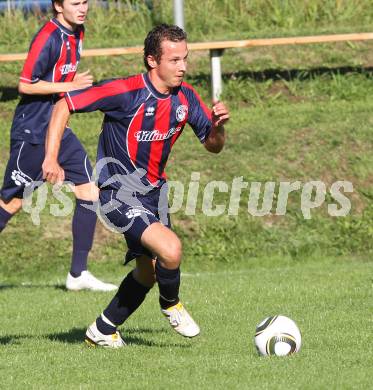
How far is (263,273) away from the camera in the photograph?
11.0 m

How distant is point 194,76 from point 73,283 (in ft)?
20.4

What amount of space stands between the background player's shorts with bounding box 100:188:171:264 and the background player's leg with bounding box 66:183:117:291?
273 centimetres

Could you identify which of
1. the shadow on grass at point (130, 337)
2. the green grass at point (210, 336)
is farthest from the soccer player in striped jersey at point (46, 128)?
the shadow on grass at point (130, 337)

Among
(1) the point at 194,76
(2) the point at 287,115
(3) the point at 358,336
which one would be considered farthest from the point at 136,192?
(1) the point at 194,76

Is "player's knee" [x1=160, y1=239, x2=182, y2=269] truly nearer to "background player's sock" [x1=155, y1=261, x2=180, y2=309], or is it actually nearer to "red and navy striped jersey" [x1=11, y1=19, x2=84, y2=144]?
"background player's sock" [x1=155, y1=261, x2=180, y2=309]

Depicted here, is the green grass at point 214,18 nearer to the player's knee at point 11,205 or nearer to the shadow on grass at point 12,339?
the player's knee at point 11,205

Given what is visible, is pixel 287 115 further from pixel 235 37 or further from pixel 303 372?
pixel 303 372

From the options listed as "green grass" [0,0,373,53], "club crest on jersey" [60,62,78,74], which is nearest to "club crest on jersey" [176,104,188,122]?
"club crest on jersey" [60,62,78,74]

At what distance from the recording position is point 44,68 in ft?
31.4

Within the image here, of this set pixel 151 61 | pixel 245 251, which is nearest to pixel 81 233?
pixel 245 251

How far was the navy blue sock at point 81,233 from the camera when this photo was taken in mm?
10109

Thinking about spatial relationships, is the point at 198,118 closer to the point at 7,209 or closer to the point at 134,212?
the point at 134,212

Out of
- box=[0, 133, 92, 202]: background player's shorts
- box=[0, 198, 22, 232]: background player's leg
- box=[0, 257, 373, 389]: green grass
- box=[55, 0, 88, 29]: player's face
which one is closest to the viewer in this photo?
box=[0, 257, 373, 389]: green grass

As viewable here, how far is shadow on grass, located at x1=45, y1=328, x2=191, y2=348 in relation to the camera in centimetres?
750
